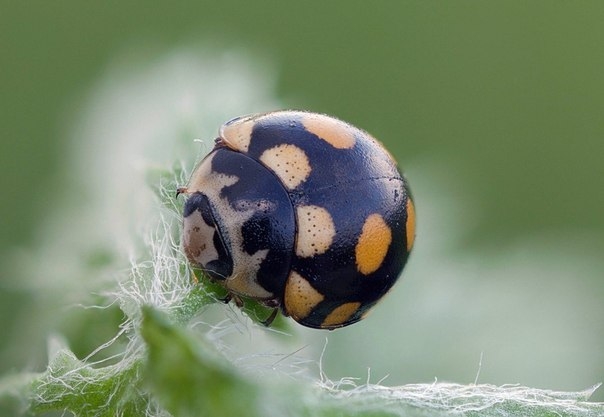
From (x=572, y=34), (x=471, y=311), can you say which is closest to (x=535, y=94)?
(x=572, y=34)

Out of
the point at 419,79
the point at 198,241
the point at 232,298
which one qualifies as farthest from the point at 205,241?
the point at 419,79

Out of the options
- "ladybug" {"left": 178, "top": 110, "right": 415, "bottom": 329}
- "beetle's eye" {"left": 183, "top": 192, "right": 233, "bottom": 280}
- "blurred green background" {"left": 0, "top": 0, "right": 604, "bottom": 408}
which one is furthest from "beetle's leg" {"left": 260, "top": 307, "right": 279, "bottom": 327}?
"blurred green background" {"left": 0, "top": 0, "right": 604, "bottom": 408}

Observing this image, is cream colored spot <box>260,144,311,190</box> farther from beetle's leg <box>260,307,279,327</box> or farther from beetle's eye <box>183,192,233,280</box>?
beetle's leg <box>260,307,279,327</box>

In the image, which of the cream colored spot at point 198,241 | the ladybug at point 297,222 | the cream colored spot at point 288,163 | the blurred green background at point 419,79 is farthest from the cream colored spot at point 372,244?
the blurred green background at point 419,79

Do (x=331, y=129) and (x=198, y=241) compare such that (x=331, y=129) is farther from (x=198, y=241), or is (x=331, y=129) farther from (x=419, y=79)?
(x=419, y=79)

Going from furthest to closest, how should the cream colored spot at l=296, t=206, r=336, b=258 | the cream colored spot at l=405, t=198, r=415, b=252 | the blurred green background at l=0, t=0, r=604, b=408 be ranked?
the blurred green background at l=0, t=0, r=604, b=408
the cream colored spot at l=405, t=198, r=415, b=252
the cream colored spot at l=296, t=206, r=336, b=258

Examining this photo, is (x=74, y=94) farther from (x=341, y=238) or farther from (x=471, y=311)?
(x=341, y=238)
